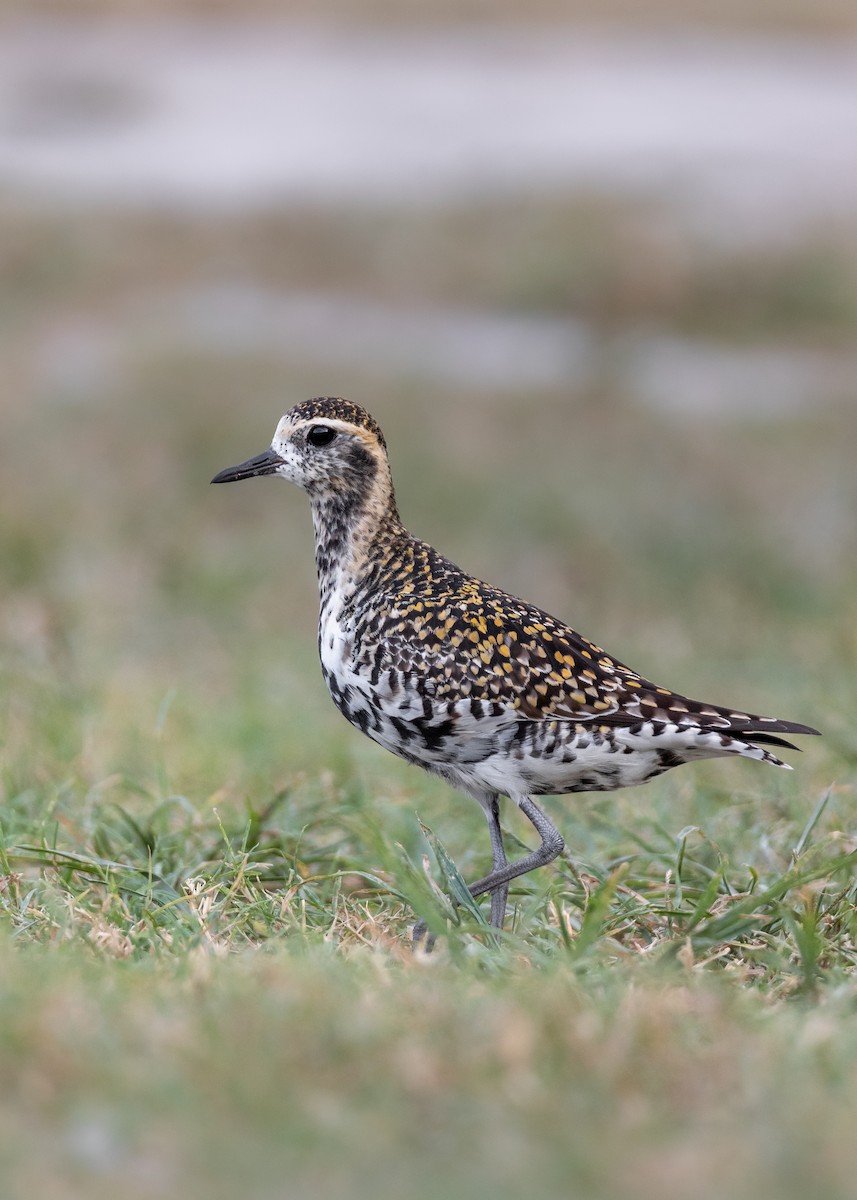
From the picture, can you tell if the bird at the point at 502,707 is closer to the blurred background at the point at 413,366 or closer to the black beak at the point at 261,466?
the black beak at the point at 261,466

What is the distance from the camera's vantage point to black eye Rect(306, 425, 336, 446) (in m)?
5.47

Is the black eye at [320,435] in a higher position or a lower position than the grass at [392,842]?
higher

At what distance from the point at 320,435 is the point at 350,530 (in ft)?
1.09

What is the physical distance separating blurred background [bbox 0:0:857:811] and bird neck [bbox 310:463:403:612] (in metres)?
1.18

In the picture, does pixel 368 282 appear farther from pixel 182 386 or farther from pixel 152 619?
pixel 152 619

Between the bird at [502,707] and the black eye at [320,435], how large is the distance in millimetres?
536

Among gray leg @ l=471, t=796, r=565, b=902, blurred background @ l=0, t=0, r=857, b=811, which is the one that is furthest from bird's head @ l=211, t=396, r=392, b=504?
blurred background @ l=0, t=0, r=857, b=811

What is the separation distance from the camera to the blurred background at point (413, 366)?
31.0 ft

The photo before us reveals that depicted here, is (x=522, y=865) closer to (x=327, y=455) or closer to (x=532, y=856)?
(x=532, y=856)

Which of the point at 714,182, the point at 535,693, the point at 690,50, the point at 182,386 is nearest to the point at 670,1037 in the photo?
the point at 535,693

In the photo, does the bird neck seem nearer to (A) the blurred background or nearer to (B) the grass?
(B) the grass

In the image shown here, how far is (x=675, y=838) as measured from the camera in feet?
18.0

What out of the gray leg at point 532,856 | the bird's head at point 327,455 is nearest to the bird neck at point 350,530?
the bird's head at point 327,455

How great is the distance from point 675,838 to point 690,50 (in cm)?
2841
